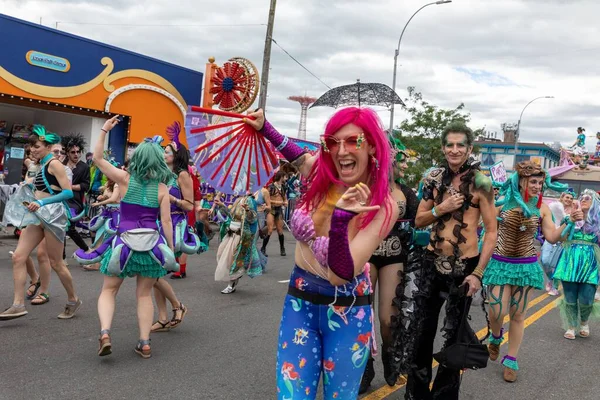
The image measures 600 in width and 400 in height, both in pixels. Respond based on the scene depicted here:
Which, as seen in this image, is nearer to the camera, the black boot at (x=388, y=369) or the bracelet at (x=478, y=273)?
the bracelet at (x=478, y=273)

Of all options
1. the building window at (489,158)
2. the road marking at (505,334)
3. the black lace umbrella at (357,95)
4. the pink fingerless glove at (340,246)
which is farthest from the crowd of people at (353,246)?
the building window at (489,158)

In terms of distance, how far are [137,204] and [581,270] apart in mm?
4822

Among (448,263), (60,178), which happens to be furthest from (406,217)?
(60,178)

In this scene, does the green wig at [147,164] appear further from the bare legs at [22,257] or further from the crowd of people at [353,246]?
the bare legs at [22,257]

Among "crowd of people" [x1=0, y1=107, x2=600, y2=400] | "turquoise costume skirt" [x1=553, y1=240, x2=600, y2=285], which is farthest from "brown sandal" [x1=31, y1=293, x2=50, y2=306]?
"turquoise costume skirt" [x1=553, y1=240, x2=600, y2=285]

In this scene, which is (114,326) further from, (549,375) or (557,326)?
(557,326)

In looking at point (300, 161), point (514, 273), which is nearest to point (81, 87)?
point (514, 273)

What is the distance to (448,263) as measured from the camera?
3.64 metres

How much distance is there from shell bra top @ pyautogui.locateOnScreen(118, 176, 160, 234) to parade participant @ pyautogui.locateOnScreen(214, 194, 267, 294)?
2724 millimetres

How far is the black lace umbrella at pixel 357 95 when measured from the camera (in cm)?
441

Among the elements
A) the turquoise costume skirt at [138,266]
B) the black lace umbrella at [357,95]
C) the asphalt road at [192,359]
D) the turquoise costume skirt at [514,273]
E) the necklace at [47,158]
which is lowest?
the asphalt road at [192,359]

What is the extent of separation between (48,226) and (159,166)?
5.74 feet

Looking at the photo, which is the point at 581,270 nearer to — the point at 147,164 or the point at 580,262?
the point at 580,262

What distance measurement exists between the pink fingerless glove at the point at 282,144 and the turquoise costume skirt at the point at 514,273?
2.51 meters
